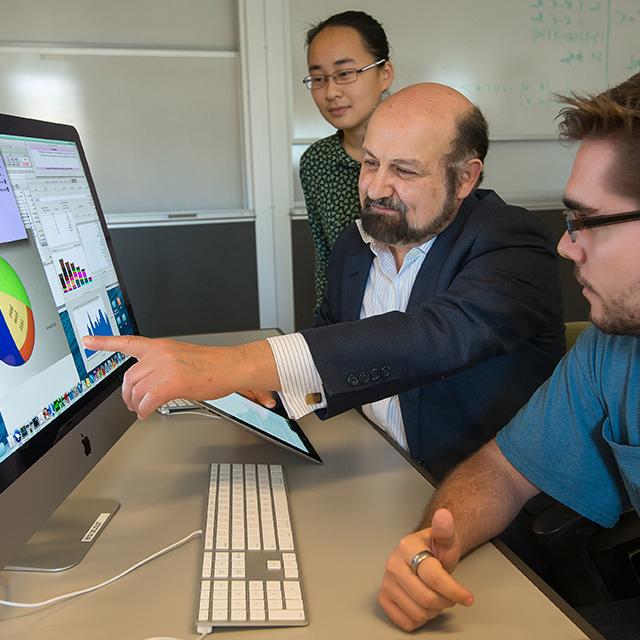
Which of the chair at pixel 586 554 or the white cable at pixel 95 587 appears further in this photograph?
the chair at pixel 586 554

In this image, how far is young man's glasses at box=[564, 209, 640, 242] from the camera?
87cm

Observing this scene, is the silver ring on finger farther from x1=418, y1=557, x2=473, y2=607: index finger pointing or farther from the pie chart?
the pie chart

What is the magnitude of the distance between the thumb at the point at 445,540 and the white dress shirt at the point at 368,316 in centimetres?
31

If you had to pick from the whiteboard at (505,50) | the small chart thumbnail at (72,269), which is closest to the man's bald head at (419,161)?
the small chart thumbnail at (72,269)

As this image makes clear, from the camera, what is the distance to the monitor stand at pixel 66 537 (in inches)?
33.4

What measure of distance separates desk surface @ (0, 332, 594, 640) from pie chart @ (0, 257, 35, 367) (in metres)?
0.27

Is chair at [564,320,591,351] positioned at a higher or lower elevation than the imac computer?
lower

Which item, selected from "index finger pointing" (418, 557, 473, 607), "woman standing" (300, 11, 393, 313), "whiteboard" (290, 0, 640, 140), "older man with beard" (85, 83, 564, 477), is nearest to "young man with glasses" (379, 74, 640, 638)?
"index finger pointing" (418, 557, 473, 607)

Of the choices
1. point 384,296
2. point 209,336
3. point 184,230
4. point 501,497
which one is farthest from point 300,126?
point 501,497

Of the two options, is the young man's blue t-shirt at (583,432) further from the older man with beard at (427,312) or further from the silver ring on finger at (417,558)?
the silver ring on finger at (417,558)

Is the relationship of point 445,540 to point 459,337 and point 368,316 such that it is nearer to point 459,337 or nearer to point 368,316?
point 459,337

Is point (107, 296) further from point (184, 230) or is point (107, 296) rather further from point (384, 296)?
point (184, 230)

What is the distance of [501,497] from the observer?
102 centimetres

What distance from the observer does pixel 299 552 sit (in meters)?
0.86
